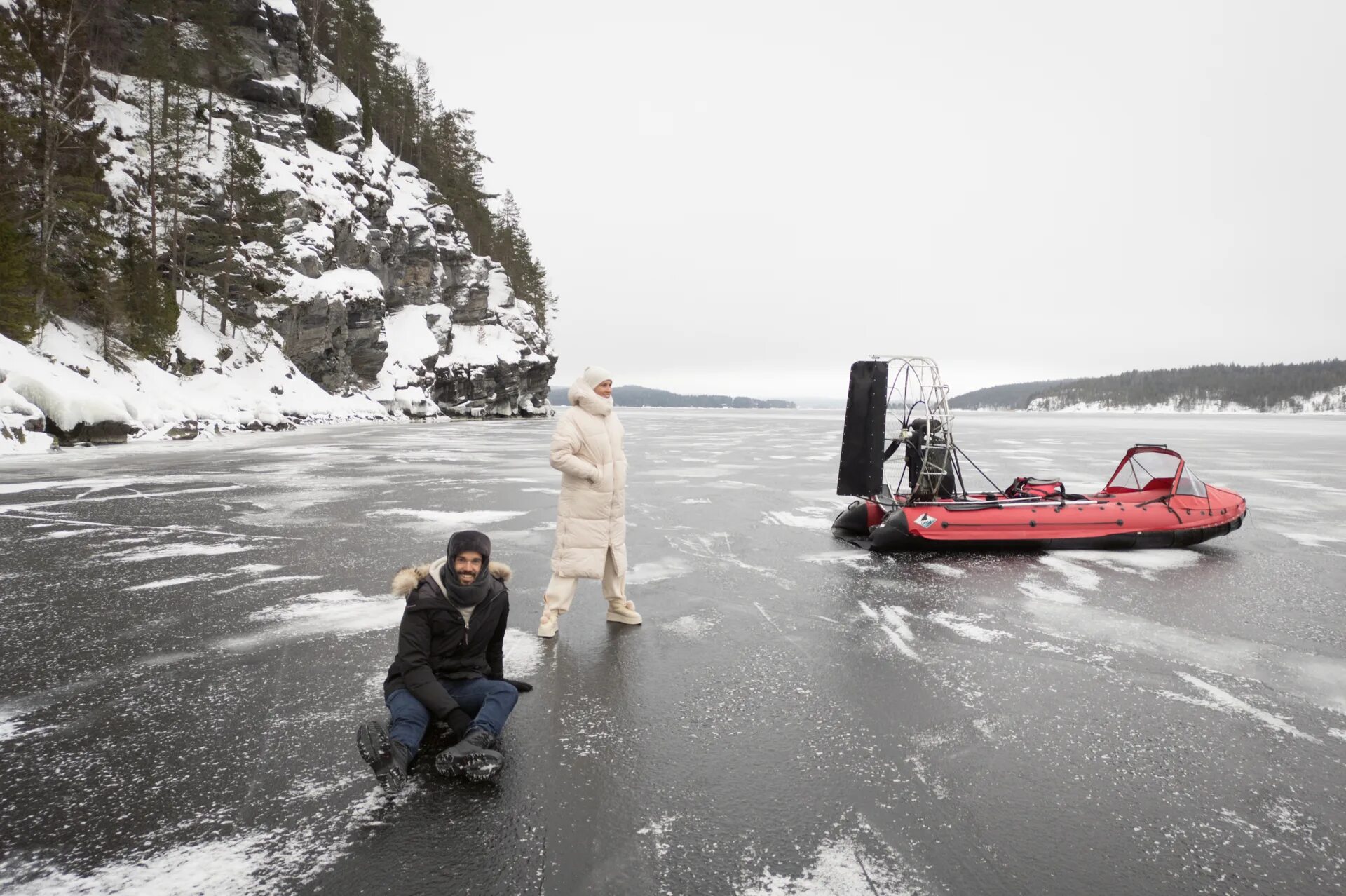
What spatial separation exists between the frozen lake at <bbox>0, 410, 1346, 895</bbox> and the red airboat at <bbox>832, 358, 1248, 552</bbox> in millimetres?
379

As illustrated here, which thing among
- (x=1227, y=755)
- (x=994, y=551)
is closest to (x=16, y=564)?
(x=1227, y=755)

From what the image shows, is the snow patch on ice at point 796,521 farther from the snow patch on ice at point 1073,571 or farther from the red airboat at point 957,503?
the snow patch on ice at point 1073,571

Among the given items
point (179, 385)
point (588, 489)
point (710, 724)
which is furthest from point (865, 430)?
point (179, 385)

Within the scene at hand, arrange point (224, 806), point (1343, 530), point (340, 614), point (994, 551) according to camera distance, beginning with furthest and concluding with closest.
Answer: point (1343, 530) → point (994, 551) → point (340, 614) → point (224, 806)

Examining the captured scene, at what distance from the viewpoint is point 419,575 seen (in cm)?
343

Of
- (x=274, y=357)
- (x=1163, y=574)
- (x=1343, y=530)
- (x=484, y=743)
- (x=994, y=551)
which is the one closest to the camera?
(x=484, y=743)

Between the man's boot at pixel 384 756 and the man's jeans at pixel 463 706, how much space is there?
0.09 metres

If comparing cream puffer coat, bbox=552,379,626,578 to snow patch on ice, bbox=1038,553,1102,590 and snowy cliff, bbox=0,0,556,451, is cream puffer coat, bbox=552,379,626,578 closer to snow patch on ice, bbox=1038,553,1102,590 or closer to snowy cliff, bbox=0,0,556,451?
snow patch on ice, bbox=1038,553,1102,590

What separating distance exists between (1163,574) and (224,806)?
8.29 meters

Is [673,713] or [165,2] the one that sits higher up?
[165,2]

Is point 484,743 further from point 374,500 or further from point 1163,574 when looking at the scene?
point 374,500

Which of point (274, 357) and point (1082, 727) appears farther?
point (274, 357)

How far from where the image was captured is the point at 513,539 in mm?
8422

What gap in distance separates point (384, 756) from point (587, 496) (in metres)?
2.41
